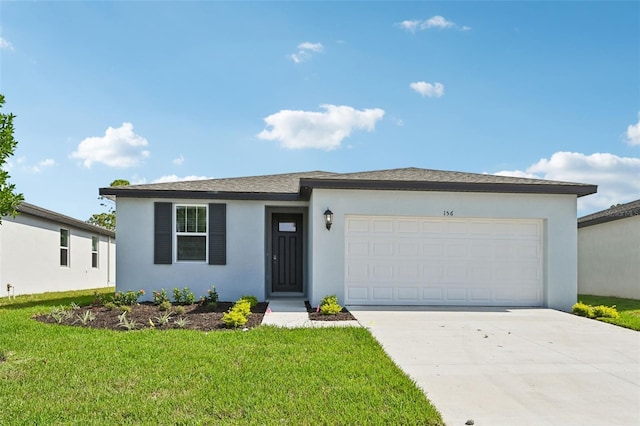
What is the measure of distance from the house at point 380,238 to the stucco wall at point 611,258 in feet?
18.5

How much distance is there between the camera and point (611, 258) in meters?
15.5

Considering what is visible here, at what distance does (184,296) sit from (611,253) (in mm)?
14298

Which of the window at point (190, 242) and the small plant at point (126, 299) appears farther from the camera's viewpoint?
the window at point (190, 242)

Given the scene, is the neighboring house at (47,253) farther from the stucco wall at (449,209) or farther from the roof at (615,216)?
the roof at (615,216)

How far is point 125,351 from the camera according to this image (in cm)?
572

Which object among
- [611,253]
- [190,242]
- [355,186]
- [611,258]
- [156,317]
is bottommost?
[156,317]

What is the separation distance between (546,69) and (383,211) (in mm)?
5722

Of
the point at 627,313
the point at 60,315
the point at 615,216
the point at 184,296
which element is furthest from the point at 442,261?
the point at 615,216

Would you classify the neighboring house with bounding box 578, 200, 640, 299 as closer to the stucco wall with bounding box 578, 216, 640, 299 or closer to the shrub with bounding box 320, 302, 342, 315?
the stucco wall with bounding box 578, 216, 640, 299

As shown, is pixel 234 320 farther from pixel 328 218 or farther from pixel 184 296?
pixel 184 296

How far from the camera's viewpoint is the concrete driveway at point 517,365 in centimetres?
395

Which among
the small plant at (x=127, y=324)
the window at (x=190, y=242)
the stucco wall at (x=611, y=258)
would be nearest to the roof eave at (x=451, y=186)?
the window at (x=190, y=242)

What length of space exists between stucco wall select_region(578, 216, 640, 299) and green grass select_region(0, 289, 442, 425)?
39.8 ft

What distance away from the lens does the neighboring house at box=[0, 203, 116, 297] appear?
13.7 m
